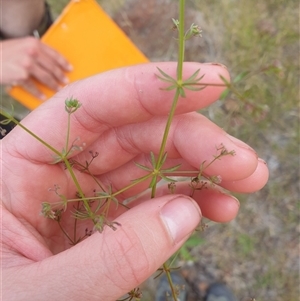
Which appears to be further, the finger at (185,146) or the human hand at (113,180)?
the finger at (185,146)

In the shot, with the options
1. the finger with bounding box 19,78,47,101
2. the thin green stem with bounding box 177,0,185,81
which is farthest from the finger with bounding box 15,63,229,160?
the finger with bounding box 19,78,47,101

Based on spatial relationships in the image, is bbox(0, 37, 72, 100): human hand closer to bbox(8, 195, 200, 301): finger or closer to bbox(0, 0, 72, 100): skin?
bbox(0, 0, 72, 100): skin

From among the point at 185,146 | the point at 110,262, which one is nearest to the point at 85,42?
the point at 185,146

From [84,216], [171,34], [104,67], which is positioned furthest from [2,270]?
[171,34]

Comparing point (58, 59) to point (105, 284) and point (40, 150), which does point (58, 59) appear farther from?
point (105, 284)

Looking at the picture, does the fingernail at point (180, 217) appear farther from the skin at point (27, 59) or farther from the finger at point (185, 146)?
the skin at point (27, 59)

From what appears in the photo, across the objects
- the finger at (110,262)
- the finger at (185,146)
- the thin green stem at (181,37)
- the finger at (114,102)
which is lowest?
the finger at (185,146)

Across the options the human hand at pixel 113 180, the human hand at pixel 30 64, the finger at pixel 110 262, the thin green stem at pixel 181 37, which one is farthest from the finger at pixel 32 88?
the thin green stem at pixel 181 37

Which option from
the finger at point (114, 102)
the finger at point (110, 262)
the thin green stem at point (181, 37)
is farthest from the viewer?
the finger at point (114, 102)
